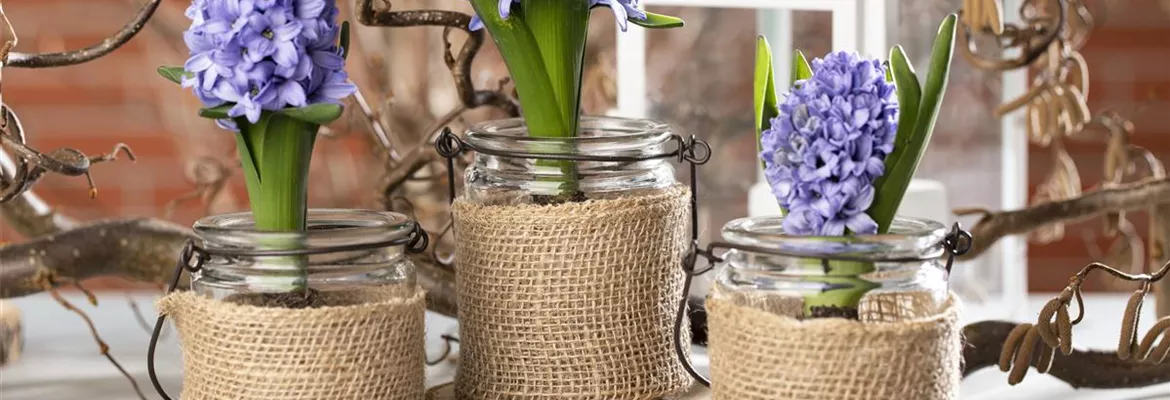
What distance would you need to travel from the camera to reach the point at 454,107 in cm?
102

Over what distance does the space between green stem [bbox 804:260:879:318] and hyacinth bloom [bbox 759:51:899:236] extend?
0.01 metres

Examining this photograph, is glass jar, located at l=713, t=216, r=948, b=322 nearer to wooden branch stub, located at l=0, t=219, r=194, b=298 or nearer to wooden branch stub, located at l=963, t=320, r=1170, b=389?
wooden branch stub, located at l=963, t=320, r=1170, b=389

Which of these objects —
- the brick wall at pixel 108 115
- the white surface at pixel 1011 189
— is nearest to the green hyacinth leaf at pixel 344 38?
the white surface at pixel 1011 189

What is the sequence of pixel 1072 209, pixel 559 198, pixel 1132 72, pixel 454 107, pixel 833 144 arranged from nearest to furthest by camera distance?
pixel 833 144 → pixel 559 198 → pixel 1072 209 → pixel 454 107 → pixel 1132 72

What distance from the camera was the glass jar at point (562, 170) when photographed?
23.2 inches

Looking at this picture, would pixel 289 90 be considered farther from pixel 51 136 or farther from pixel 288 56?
pixel 51 136

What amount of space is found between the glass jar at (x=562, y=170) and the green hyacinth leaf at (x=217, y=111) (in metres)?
0.13

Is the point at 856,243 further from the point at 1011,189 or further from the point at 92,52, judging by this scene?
the point at 1011,189

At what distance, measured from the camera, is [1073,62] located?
3.29 ft

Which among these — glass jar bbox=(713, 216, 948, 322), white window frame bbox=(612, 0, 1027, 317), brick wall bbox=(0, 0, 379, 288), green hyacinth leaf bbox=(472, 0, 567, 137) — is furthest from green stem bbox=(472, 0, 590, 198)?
brick wall bbox=(0, 0, 379, 288)

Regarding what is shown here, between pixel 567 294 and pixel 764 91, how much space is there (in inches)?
5.0

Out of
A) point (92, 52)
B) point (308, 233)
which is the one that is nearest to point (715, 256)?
point (308, 233)

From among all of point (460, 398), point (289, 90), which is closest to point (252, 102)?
point (289, 90)

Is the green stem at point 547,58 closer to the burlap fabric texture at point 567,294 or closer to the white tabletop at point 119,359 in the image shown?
the burlap fabric texture at point 567,294
